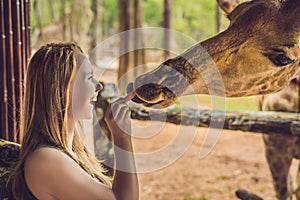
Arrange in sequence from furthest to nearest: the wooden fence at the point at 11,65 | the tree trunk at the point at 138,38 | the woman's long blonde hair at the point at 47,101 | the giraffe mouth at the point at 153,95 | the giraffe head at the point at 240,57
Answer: the tree trunk at the point at 138,38
the wooden fence at the point at 11,65
the giraffe head at the point at 240,57
the giraffe mouth at the point at 153,95
the woman's long blonde hair at the point at 47,101

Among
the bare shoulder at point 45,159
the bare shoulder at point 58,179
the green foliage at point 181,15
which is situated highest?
the green foliage at point 181,15

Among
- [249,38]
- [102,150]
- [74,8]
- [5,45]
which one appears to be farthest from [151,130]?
[74,8]

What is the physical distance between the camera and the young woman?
138 cm

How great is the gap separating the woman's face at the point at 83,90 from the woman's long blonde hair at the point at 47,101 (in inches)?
0.9

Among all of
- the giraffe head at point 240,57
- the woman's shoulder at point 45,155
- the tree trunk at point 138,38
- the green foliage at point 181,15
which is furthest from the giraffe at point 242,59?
the green foliage at point 181,15

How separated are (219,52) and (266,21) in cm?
23

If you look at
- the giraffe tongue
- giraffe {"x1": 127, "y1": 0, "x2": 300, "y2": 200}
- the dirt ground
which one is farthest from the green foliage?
the giraffe tongue

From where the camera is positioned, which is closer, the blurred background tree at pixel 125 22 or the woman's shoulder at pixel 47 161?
the woman's shoulder at pixel 47 161

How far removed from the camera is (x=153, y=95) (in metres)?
1.95

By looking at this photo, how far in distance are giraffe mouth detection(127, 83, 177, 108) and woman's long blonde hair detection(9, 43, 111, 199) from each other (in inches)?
18.2

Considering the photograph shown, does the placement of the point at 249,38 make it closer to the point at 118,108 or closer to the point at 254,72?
the point at 254,72

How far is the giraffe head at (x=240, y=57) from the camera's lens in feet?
6.66

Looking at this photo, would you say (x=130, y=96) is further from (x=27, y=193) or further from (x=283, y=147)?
(x=283, y=147)

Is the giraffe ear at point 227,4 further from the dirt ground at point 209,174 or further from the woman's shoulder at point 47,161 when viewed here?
the woman's shoulder at point 47,161
